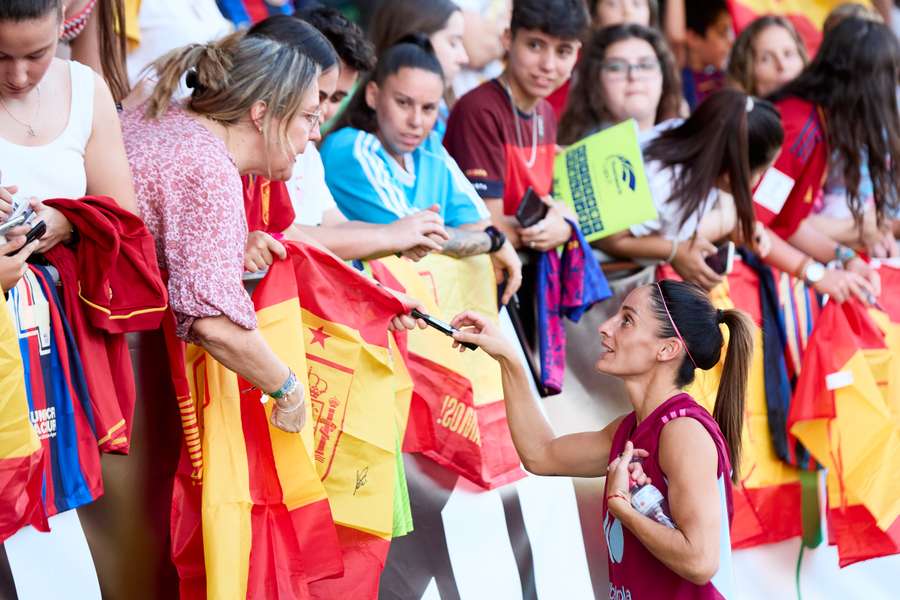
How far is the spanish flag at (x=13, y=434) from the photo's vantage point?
262 cm

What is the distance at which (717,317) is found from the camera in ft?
10.9

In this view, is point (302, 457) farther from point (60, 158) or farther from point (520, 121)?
point (520, 121)

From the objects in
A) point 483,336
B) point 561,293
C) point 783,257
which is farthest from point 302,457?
point 783,257

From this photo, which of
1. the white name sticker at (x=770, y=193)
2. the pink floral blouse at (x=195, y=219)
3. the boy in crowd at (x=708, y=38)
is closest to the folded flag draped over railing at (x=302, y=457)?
the pink floral blouse at (x=195, y=219)

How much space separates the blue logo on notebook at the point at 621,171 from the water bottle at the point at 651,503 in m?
1.98

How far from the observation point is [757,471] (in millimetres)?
5035

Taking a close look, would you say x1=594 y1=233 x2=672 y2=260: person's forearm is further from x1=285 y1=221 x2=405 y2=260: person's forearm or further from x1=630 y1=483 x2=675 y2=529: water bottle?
x1=630 y1=483 x2=675 y2=529: water bottle

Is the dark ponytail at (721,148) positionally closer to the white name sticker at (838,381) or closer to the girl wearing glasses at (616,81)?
the girl wearing glasses at (616,81)

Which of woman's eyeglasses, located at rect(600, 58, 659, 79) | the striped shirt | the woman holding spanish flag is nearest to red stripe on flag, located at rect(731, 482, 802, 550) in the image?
the woman holding spanish flag

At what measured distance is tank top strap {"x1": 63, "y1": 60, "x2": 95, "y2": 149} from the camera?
→ 9.74 ft

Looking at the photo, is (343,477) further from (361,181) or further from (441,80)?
(441,80)

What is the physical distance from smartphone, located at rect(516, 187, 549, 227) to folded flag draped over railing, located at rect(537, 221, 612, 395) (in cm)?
12

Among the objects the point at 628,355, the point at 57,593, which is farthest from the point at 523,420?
the point at 57,593

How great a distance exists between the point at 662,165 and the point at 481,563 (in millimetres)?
1850
